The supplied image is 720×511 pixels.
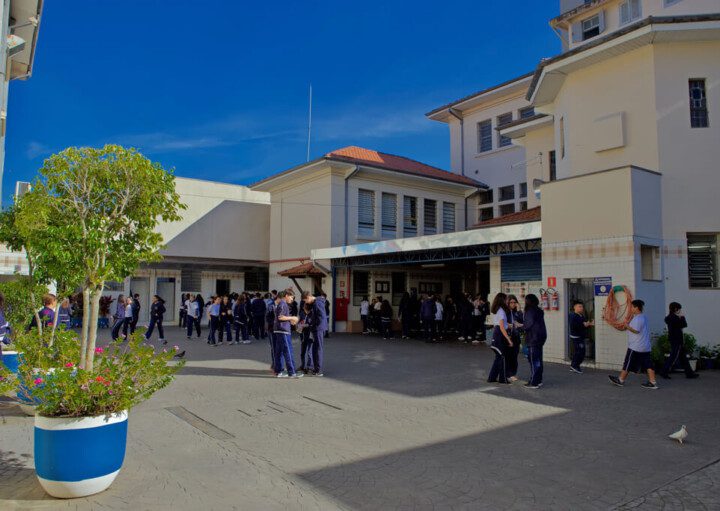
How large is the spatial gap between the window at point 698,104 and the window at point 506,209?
13114 mm

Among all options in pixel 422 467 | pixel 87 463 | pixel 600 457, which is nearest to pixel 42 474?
pixel 87 463

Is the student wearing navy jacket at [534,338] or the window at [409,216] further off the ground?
the window at [409,216]

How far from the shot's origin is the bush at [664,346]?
454 inches

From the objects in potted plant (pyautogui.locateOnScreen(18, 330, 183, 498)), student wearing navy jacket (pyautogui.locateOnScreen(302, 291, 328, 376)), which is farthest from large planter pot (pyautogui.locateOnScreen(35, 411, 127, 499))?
student wearing navy jacket (pyautogui.locateOnScreen(302, 291, 328, 376))

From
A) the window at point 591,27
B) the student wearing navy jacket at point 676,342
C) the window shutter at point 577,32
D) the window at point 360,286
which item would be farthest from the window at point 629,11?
the window at point 360,286

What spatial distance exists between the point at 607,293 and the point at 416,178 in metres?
13.8

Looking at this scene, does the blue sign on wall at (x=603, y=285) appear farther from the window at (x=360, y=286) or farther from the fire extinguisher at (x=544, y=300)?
the window at (x=360, y=286)

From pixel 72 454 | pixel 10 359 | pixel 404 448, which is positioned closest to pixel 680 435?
pixel 404 448

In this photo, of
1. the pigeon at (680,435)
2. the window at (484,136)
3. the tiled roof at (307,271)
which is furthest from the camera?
the window at (484,136)

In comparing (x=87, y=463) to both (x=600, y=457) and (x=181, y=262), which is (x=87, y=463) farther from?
(x=181, y=262)

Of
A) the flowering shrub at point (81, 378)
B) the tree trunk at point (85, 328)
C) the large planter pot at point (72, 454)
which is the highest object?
the tree trunk at point (85, 328)

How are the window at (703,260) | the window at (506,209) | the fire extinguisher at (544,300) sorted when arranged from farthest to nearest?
the window at (506,209) → the fire extinguisher at (544,300) → the window at (703,260)

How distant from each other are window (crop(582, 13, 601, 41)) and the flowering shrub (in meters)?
20.7

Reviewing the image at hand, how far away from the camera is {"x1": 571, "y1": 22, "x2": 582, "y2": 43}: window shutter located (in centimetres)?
2078
